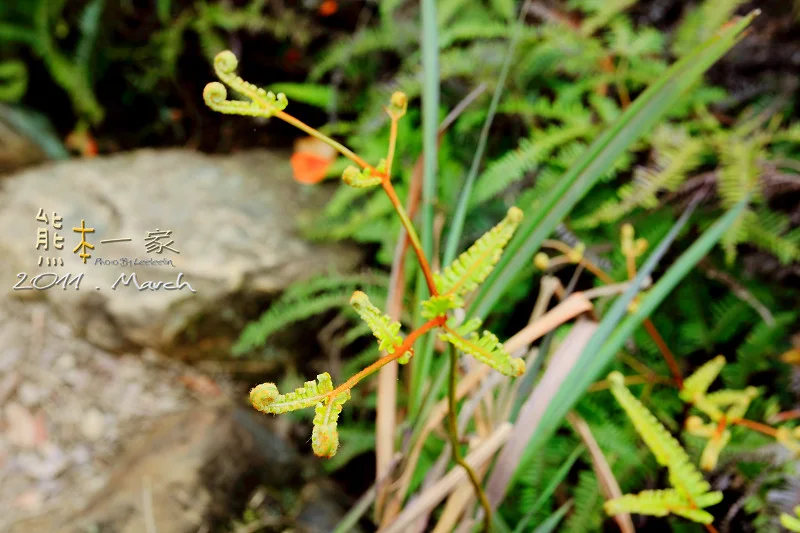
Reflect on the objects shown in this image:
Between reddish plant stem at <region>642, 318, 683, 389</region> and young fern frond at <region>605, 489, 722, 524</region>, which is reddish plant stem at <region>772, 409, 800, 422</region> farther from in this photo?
young fern frond at <region>605, 489, 722, 524</region>

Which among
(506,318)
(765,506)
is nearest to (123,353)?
(506,318)

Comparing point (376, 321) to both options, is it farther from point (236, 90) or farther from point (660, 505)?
point (660, 505)

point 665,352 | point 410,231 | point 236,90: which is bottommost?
point 665,352

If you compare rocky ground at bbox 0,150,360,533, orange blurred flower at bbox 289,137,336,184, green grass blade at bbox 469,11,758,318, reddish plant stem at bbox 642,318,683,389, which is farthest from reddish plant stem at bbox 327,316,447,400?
orange blurred flower at bbox 289,137,336,184

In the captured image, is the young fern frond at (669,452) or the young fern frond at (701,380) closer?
the young fern frond at (669,452)

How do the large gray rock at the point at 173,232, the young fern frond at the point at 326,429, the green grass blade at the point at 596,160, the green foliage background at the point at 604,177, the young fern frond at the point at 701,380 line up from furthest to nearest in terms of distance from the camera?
the large gray rock at the point at 173,232 → the green foliage background at the point at 604,177 → the young fern frond at the point at 701,380 → the green grass blade at the point at 596,160 → the young fern frond at the point at 326,429

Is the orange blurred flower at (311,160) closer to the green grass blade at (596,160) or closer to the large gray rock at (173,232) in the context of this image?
the large gray rock at (173,232)

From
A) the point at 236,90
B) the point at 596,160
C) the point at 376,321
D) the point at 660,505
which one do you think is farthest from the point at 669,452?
the point at 236,90

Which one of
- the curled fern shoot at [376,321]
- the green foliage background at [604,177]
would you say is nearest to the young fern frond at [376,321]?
the curled fern shoot at [376,321]
